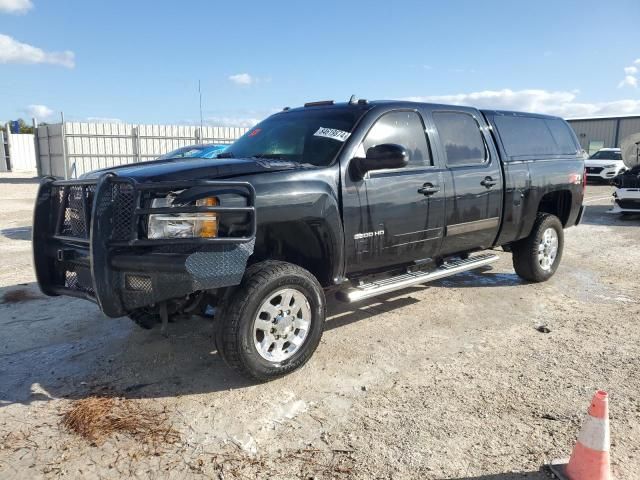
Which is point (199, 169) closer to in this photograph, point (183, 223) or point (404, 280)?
point (183, 223)

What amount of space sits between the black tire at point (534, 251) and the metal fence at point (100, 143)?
1886cm

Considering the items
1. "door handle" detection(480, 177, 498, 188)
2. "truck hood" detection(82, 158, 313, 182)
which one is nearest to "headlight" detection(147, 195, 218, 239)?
"truck hood" detection(82, 158, 313, 182)

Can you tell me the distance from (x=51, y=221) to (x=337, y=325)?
8.46ft

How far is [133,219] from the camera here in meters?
3.17

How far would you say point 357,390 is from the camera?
3.55 m

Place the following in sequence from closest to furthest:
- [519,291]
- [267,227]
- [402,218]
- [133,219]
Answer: [133,219], [267,227], [402,218], [519,291]

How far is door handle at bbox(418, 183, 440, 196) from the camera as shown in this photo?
15.0ft

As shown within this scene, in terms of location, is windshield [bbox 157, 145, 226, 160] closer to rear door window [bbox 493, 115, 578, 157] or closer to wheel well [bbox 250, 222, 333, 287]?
rear door window [bbox 493, 115, 578, 157]

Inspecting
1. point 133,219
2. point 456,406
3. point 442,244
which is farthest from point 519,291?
point 133,219

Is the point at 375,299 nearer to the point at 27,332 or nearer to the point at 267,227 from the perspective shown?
the point at 267,227

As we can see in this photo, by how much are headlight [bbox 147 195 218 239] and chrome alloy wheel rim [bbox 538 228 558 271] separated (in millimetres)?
4462

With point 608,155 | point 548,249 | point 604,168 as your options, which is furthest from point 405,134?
point 608,155

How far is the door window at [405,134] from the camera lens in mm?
4391

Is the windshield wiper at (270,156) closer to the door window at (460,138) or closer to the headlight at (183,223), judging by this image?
the headlight at (183,223)
